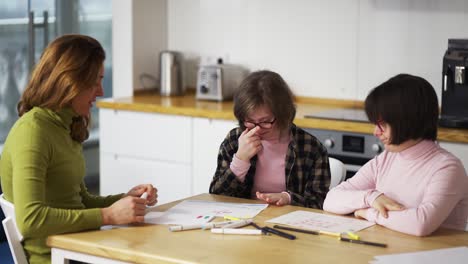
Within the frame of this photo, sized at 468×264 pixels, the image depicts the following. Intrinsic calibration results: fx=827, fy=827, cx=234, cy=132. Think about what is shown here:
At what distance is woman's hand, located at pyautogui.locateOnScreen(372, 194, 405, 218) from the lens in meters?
2.32

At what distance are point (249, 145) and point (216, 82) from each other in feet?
5.97

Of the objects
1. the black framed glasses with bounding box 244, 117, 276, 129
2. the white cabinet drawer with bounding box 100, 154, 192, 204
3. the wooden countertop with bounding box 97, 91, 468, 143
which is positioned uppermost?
the black framed glasses with bounding box 244, 117, 276, 129

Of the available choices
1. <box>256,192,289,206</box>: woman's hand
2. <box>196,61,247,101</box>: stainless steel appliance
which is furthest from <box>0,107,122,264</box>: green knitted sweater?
<box>196,61,247,101</box>: stainless steel appliance

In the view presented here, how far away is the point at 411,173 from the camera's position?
7.89 feet

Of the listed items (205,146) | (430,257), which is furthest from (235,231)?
(205,146)

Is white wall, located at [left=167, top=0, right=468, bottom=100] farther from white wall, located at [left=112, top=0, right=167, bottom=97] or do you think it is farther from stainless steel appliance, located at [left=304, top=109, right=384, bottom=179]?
stainless steel appliance, located at [left=304, top=109, right=384, bottom=179]

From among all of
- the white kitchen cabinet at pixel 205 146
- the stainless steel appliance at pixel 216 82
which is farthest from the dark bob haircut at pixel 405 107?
the stainless steel appliance at pixel 216 82

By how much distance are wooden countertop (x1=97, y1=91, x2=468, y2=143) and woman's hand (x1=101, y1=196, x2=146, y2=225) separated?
166 centimetres

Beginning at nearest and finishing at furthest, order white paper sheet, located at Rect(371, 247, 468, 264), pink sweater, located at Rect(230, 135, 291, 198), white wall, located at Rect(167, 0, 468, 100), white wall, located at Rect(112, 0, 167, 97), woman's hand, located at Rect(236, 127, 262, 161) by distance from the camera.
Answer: white paper sheet, located at Rect(371, 247, 468, 264) → woman's hand, located at Rect(236, 127, 262, 161) → pink sweater, located at Rect(230, 135, 291, 198) → white wall, located at Rect(167, 0, 468, 100) → white wall, located at Rect(112, 0, 167, 97)

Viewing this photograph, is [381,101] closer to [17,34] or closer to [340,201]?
[340,201]

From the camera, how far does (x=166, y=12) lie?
16.2 ft

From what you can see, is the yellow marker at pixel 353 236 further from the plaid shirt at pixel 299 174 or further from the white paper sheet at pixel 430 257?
the plaid shirt at pixel 299 174

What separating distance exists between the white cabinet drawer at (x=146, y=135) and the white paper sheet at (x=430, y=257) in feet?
7.47

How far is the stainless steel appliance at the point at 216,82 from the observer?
4488mm
